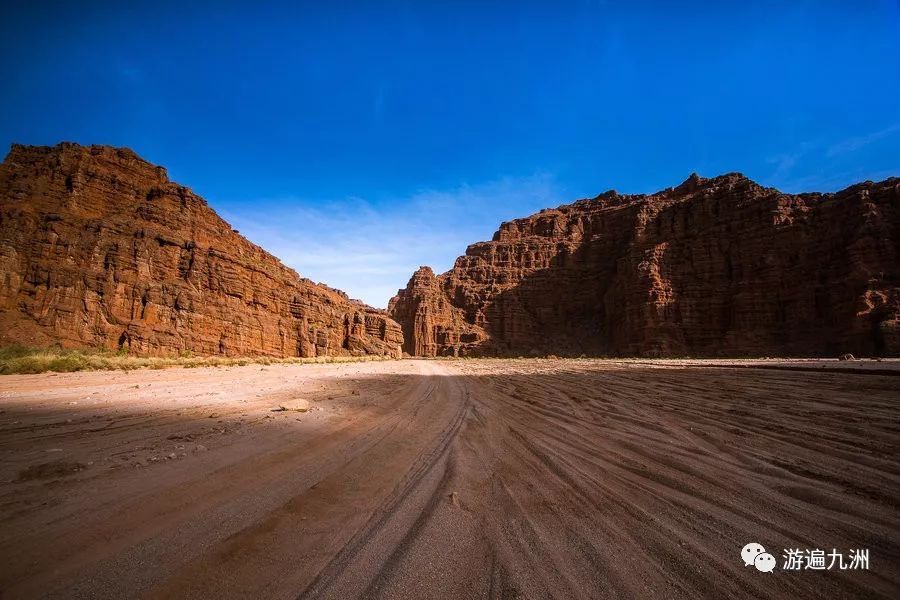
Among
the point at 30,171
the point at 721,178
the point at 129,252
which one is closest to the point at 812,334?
the point at 721,178

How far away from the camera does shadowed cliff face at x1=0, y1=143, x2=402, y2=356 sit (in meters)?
27.4

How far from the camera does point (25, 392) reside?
757cm

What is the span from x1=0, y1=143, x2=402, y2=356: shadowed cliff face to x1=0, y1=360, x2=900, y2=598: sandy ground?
31849 mm

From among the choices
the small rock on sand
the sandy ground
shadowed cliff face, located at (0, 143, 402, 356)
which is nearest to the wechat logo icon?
the sandy ground

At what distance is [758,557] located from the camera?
2049 mm

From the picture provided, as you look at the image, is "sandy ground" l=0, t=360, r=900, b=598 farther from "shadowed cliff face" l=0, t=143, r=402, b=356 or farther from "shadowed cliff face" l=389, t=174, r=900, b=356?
"shadowed cliff face" l=389, t=174, r=900, b=356

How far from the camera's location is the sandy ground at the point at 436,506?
174 cm

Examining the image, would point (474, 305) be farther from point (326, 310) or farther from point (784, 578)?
point (784, 578)

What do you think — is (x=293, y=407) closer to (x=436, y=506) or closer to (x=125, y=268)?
(x=436, y=506)

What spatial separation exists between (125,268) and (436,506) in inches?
1631

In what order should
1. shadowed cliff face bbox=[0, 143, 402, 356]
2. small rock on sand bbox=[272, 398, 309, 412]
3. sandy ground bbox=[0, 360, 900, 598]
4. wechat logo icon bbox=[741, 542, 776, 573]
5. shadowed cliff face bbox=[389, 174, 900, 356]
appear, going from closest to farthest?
1. sandy ground bbox=[0, 360, 900, 598]
2. wechat logo icon bbox=[741, 542, 776, 573]
3. small rock on sand bbox=[272, 398, 309, 412]
4. shadowed cliff face bbox=[0, 143, 402, 356]
5. shadowed cliff face bbox=[389, 174, 900, 356]

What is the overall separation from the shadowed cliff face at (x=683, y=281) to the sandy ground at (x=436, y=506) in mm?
51670

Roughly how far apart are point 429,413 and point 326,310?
5466cm

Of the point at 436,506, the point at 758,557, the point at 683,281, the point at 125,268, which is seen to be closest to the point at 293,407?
the point at 436,506
